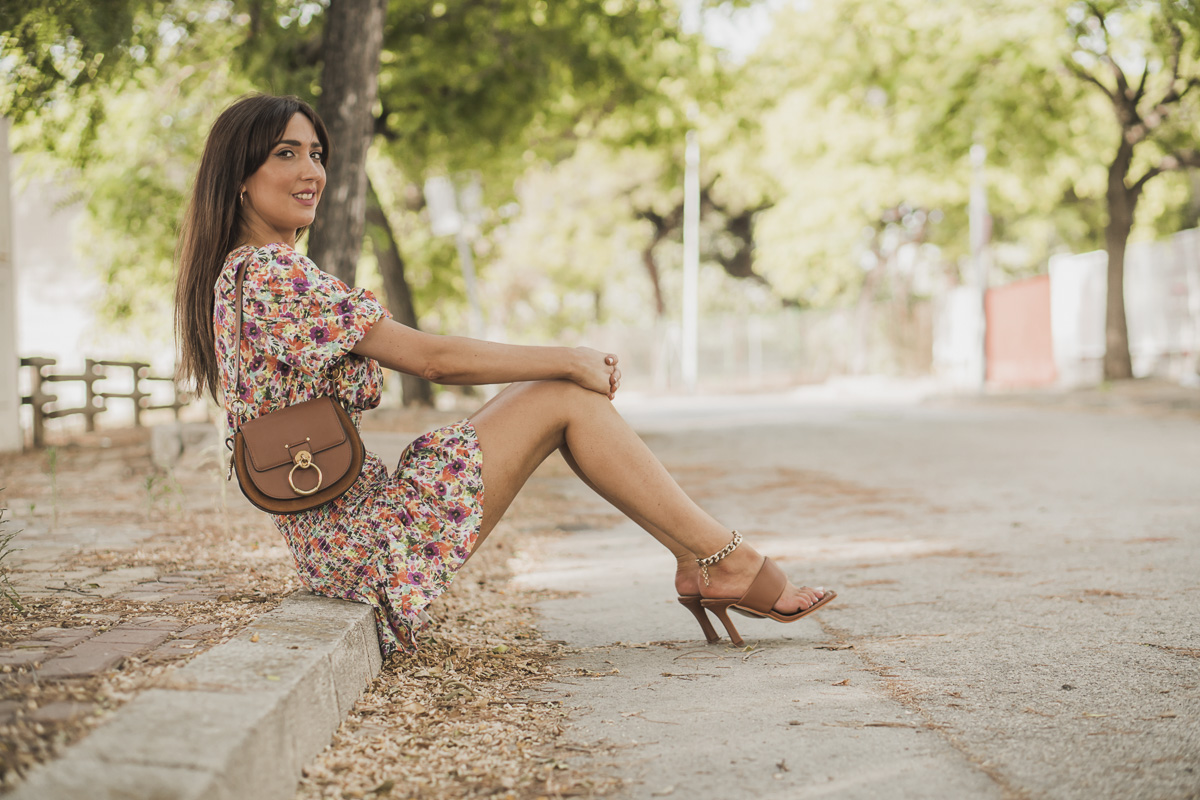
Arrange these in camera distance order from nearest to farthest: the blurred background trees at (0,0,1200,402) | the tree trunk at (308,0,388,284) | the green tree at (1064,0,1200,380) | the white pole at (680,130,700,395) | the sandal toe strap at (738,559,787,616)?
the sandal toe strap at (738,559,787,616) < the tree trunk at (308,0,388,284) < the blurred background trees at (0,0,1200,402) < the green tree at (1064,0,1200,380) < the white pole at (680,130,700,395)

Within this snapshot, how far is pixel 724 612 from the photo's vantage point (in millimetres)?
3184

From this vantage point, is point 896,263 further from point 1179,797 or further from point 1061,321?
point 1179,797

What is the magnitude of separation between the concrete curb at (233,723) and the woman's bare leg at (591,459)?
0.60 metres

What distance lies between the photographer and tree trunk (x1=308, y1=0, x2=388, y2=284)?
6672mm

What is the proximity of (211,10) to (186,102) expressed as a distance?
169cm

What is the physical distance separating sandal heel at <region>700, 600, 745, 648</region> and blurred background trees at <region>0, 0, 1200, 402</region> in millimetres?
4127

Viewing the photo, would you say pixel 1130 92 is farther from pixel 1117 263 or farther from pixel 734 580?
pixel 734 580

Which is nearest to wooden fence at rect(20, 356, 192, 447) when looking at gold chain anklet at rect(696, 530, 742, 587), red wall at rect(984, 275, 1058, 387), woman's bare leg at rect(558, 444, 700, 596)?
woman's bare leg at rect(558, 444, 700, 596)

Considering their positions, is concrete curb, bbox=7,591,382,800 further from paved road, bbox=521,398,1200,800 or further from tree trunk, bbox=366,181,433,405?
tree trunk, bbox=366,181,433,405

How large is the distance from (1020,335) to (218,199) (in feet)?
76.6

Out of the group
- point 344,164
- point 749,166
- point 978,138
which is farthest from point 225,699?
point 749,166

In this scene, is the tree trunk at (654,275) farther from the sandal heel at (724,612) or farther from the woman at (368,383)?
the woman at (368,383)

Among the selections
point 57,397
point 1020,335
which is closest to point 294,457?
point 57,397

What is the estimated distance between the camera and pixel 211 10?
31.9 feet
